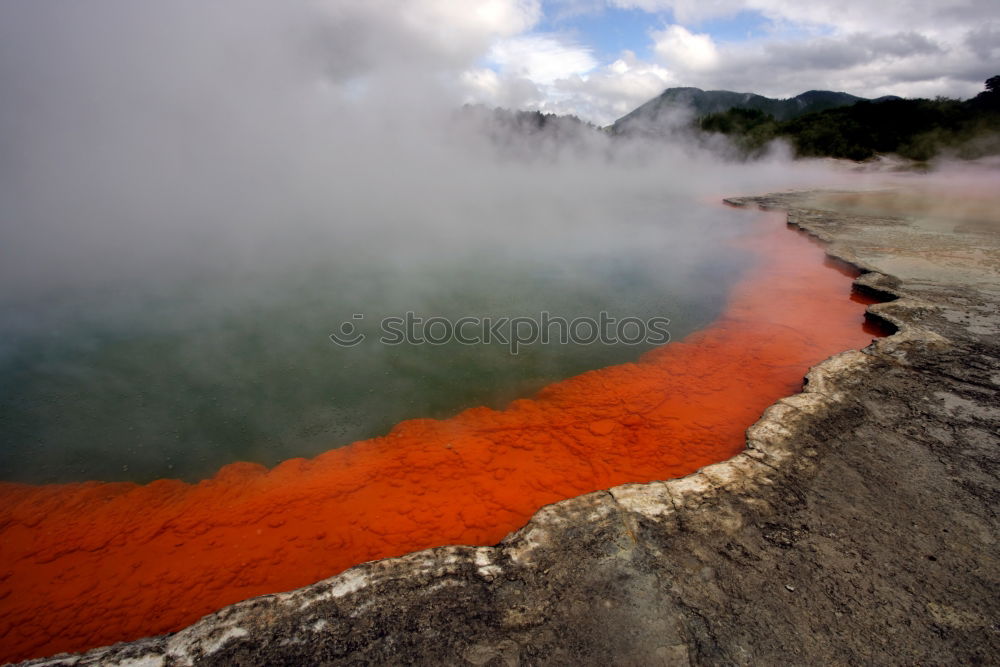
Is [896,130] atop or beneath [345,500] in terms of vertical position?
atop

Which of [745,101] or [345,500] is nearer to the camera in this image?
[345,500]

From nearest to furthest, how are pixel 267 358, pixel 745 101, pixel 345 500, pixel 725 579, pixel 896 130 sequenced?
pixel 725 579 → pixel 345 500 → pixel 267 358 → pixel 896 130 → pixel 745 101

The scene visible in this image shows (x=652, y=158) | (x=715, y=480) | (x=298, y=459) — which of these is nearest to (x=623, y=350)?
(x=715, y=480)

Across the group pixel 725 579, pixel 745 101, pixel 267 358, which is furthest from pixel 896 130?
pixel 745 101

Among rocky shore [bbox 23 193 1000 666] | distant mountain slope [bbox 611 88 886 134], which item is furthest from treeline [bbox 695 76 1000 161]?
distant mountain slope [bbox 611 88 886 134]

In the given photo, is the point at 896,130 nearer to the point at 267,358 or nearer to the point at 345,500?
the point at 267,358

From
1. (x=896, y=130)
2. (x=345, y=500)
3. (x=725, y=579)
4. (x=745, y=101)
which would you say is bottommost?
(x=345, y=500)

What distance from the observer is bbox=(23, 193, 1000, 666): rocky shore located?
1.68 metres

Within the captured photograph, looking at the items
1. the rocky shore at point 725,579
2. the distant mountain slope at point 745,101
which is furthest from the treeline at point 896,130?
the distant mountain slope at point 745,101

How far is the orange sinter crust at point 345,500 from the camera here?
236cm

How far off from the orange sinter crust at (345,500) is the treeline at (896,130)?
2488 centimetres

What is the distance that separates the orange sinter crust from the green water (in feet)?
0.86

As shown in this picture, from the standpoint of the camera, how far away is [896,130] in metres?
22.1

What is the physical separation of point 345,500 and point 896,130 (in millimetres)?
30537
